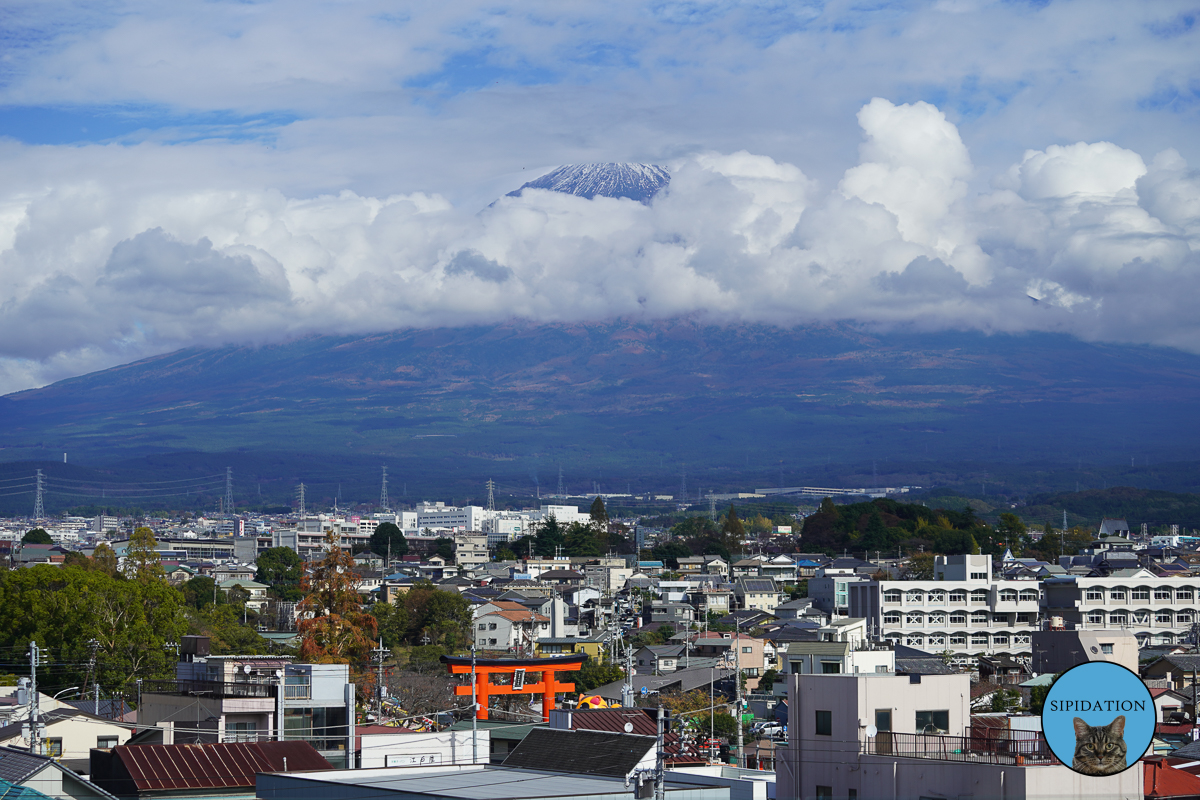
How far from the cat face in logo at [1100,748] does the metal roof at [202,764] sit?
9648 millimetres

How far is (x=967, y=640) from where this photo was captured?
6944cm

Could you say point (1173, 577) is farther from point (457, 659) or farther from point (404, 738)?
point (404, 738)

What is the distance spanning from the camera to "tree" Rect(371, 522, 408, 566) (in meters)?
129

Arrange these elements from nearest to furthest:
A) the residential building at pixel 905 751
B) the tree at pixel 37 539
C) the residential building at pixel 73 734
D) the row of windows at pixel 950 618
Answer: the residential building at pixel 905 751 → the residential building at pixel 73 734 → the row of windows at pixel 950 618 → the tree at pixel 37 539

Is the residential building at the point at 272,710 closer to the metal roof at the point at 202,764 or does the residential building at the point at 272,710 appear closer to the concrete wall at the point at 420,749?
the concrete wall at the point at 420,749

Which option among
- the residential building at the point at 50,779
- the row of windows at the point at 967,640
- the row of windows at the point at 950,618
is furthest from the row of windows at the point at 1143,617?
the residential building at the point at 50,779

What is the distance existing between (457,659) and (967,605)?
41.4m

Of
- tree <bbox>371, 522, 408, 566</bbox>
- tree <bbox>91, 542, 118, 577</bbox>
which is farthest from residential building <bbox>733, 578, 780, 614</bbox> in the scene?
tree <bbox>371, 522, 408, 566</bbox>

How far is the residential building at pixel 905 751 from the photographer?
47.5ft

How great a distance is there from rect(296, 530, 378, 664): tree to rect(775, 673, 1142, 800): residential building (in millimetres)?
19534

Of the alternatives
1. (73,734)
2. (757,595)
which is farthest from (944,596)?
(73,734)

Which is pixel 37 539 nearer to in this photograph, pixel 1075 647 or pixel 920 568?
pixel 920 568

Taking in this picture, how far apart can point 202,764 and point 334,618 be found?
17738mm

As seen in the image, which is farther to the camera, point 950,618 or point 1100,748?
point 950,618
